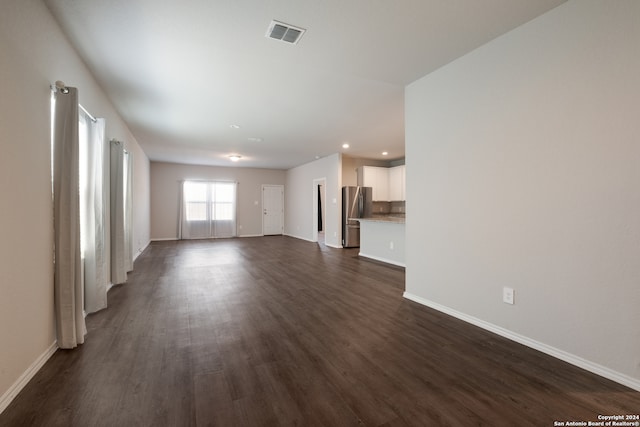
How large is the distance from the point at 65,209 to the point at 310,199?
23.2 ft

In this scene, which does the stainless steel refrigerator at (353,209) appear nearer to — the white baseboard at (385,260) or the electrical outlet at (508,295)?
the white baseboard at (385,260)

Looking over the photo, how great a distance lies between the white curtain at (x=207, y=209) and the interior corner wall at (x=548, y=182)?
27.2 ft

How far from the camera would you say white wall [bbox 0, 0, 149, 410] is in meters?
1.52

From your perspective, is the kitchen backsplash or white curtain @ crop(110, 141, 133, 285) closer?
white curtain @ crop(110, 141, 133, 285)

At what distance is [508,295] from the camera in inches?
93.0

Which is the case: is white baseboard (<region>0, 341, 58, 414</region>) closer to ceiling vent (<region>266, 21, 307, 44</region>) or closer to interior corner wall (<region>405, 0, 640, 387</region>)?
ceiling vent (<region>266, 21, 307, 44</region>)

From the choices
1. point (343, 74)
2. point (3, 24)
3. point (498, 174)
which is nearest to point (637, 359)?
point (498, 174)

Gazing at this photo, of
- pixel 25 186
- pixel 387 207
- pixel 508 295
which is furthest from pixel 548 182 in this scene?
pixel 387 207

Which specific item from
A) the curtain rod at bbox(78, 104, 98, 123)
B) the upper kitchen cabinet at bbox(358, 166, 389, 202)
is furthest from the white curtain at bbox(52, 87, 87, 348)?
the upper kitchen cabinet at bbox(358, 166, 389, 202)

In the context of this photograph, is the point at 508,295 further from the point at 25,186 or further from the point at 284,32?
the point at 25,186

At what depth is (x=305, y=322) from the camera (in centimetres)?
268

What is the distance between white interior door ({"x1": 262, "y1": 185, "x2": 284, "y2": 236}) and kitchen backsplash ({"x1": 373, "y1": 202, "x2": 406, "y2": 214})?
4.07m

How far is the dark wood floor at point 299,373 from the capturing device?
4.86 ft

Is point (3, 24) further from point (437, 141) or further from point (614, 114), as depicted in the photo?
point (614, 114)
